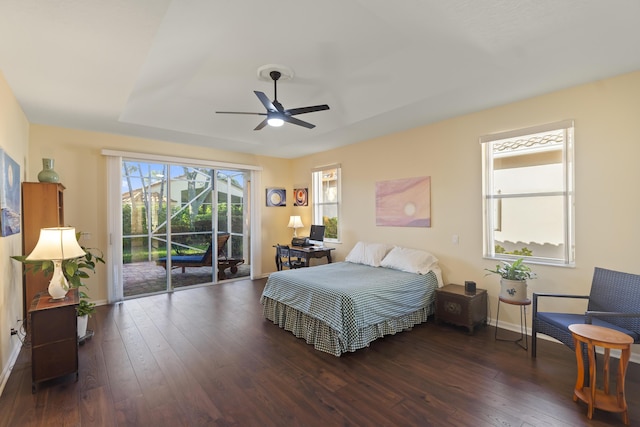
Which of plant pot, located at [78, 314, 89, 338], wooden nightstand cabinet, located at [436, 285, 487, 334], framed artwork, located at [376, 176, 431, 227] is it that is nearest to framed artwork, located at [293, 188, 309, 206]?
framed artwork, located at [376, 176, 431, 227]

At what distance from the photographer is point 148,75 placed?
2803 mm

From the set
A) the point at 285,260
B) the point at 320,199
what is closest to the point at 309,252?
the point at 285,260

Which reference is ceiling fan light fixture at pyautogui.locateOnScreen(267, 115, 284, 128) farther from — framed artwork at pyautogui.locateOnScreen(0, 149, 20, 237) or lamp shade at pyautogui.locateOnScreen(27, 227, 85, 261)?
framed artwork at pyautogui.locateOnScreen(0, 149, 20, 237)

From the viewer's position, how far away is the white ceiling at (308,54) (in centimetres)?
A: 189

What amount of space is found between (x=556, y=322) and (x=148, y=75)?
4418 millimetres

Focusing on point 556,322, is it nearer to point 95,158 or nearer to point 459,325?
point 459,325

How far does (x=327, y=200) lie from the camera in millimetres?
5898

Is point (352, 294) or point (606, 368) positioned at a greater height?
point (352, 294)

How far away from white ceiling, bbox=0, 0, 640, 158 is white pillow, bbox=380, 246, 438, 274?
6.11 feet

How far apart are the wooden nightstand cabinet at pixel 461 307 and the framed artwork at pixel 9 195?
4.39 metres

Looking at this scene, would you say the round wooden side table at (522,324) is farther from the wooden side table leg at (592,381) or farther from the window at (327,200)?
the window at (327,200)

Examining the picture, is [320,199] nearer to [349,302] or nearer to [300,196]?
[300,196]

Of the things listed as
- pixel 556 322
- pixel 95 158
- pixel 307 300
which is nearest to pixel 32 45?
pixel 95 158

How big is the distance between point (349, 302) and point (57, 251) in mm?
2655
